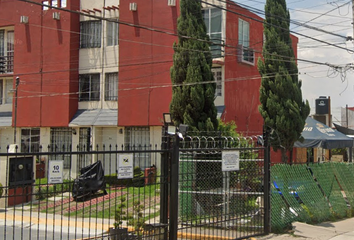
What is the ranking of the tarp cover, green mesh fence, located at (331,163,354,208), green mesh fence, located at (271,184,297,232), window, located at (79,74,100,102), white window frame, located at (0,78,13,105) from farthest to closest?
white window frame, located at (0,78,13,105) → window, located at (79,74,100,102) → the tarp cover → green mesh fence, located at (331,163,354,208) → green mesh fence, located at (271,184,297,232)

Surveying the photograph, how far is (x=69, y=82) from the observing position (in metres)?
25.5

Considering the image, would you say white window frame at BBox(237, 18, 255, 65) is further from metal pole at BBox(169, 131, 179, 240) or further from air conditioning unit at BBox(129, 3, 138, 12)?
metal pole at BBox(169, 131, 179, 240)

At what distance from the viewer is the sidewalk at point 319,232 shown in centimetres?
1002

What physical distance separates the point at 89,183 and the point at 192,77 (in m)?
10.0

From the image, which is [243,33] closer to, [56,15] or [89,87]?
[89,87]

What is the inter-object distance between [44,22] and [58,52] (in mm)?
2108

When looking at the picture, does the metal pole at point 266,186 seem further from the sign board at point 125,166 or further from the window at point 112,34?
the window at point 112,34

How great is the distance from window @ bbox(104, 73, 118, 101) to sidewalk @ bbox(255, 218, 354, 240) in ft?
51.1

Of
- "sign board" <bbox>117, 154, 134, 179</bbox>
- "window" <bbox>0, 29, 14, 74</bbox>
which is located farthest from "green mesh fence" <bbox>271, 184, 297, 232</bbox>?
"window" <bbox>0, 29, 14, 74</bbox>

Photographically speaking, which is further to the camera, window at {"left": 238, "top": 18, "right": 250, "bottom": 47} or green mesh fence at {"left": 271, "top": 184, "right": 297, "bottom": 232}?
window at {"left": 238, "top": 18, "right": 250, "bottom": 47}

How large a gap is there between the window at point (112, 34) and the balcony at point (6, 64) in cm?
684

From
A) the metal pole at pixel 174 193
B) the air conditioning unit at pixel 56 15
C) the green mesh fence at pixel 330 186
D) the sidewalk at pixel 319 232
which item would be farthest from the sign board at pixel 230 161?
the air conditioning unit at pixel 56 15

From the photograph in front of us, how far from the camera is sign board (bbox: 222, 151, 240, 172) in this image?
360 inches

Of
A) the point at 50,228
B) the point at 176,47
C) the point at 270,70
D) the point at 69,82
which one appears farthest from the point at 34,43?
the point at 50,228
